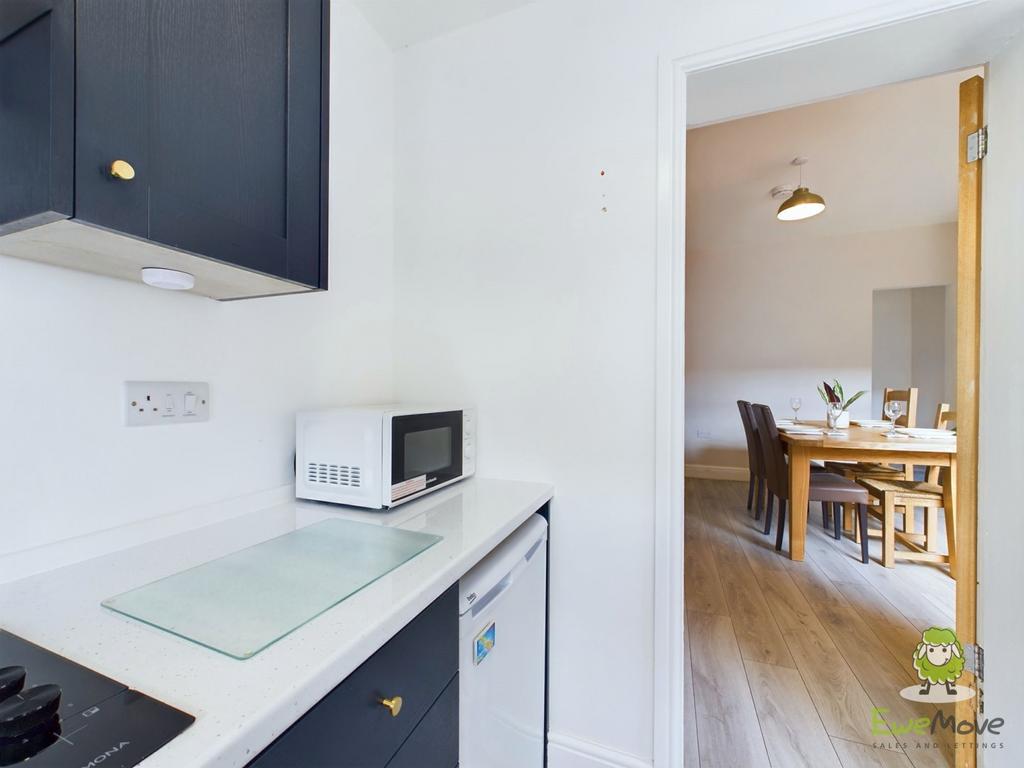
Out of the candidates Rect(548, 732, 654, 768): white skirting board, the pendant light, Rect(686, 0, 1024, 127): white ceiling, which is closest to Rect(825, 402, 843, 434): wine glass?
the pendant light

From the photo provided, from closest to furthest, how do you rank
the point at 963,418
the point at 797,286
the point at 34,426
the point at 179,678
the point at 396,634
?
1. the point at 179,678
2. the point at 396,634
3. the point at 34,426
4. the point at 963,418
5. the point at 797,286

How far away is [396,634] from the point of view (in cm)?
66

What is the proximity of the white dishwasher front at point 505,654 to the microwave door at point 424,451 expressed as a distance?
0.29m

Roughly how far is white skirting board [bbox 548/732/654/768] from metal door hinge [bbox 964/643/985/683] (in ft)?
3.10

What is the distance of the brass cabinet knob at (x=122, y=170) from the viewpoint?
0.58m

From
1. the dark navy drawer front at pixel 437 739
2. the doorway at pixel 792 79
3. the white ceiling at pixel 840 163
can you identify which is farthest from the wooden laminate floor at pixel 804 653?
the white ceiling at pixel 840 163

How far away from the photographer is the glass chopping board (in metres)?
0.59

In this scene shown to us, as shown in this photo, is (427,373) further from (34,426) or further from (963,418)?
(963,418)

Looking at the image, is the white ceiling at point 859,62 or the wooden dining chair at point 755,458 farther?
the wooden dining chair at point 755,458

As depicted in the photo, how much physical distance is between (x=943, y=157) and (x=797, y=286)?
1743 millimetres

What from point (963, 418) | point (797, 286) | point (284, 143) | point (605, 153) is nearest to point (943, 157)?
point (797, 286)

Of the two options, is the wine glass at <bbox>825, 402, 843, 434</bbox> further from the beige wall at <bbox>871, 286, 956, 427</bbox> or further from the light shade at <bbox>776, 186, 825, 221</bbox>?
the beige wall at <bbox>871, 286, 956, 427</bbox>

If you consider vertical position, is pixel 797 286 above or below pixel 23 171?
above

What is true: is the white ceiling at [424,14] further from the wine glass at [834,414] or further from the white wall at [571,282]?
the wine glass at [834,414]
